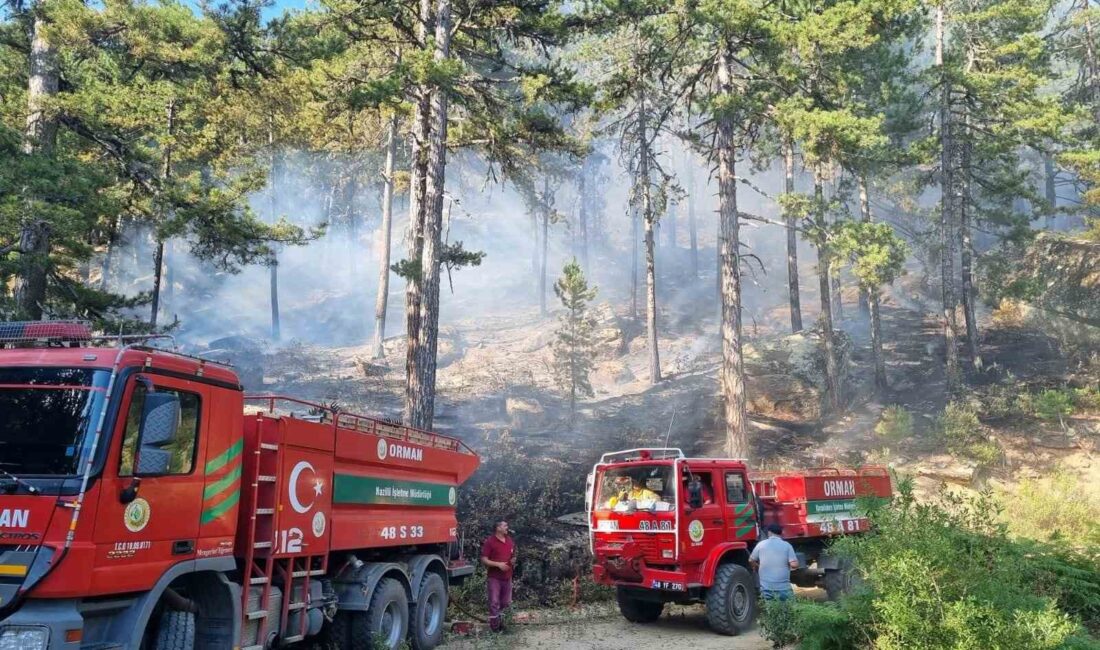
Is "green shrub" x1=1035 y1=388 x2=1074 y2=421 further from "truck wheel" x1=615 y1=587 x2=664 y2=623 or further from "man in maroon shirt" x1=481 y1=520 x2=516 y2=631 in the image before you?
"man in maroon shirt" x1=481 y1=520 x2=516 y2=631

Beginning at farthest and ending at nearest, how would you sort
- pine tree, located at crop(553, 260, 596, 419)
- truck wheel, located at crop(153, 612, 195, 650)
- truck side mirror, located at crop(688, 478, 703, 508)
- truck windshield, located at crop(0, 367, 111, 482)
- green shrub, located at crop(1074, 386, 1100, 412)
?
pine tree, located at crop(553, 260, 596, 419)
green shrub, located at crop(1074, 386, 1100, 412)
truck side mirror, located at crop(688, 478, 703, 508)
truck wheel, located at crop(153, 612, 195, 650)
truck windshield, located at crop(0, 367, 111, 482)

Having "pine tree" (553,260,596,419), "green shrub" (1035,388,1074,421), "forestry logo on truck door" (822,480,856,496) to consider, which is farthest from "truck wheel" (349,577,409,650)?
"green shrub" (1035,388,1074,421)

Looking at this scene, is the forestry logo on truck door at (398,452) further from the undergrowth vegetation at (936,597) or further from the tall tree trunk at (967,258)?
the tall tree trunk at (967,258)

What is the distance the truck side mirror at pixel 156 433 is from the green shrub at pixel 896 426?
68.9ft

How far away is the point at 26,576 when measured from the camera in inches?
205

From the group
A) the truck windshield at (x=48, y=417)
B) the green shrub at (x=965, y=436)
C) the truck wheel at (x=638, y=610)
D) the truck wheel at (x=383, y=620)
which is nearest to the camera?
the truck windshield at (x=48, y=417)

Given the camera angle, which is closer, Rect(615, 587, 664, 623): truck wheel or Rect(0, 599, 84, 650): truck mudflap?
Result: Rect(0, 599, 84, 650): truck mudflap

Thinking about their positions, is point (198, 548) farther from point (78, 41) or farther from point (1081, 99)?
point (1081, 99)

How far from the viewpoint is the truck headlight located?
508cm

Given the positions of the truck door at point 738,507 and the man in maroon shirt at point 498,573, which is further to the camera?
the truck door at point 738,507

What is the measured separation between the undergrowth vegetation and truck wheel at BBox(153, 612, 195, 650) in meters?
5.69

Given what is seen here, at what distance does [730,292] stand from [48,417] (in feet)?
51.4

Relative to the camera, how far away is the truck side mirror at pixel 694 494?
11148mm

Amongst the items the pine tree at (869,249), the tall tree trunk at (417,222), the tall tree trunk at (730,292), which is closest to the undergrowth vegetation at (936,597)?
the tall tree trunk at (417,222)
